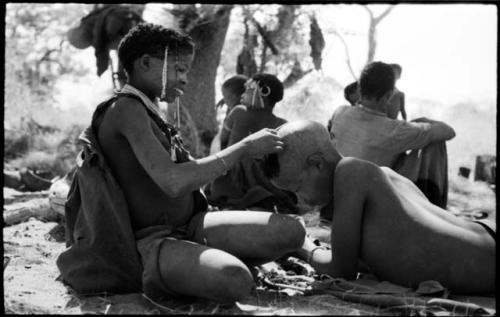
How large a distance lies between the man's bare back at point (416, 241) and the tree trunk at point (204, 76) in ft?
25.2

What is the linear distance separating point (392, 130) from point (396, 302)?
2599 millimetres

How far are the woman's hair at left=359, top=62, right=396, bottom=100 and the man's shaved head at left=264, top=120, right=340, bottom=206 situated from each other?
205cm

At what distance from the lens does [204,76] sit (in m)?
10.9

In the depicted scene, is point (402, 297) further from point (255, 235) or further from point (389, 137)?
point (389, 137)

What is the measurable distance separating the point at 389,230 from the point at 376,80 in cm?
240

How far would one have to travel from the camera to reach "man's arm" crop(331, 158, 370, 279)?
3010mm

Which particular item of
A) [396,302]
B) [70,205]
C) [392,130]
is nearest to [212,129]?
[392,130]

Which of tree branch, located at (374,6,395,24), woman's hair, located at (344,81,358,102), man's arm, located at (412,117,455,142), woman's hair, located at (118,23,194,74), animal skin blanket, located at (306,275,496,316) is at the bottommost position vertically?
animal skin blanket, located at (306,275,496,316)

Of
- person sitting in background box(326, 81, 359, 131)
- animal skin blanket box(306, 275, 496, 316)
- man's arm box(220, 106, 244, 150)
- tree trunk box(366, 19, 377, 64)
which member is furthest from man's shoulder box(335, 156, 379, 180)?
tree trunk box(366, 19, 377, 64)

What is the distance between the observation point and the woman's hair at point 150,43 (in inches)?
126

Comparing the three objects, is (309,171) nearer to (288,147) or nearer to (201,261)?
(288,147)

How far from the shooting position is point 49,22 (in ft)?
97.5

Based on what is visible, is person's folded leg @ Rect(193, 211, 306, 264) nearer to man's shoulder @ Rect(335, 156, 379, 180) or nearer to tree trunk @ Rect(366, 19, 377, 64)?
man's shoulder @ Rect(335, 156, 379, 180)

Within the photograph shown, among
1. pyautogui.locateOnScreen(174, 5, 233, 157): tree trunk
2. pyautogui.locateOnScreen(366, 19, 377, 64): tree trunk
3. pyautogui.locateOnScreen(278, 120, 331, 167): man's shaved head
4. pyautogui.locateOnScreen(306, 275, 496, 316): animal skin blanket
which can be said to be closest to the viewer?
pyautogui.locateOnScreen(306, 275, 496, 316): animal skin blanket
